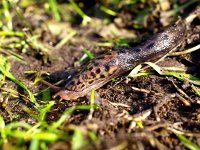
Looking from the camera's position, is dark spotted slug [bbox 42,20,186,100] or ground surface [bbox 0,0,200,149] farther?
dark spotted slug [bbox 42,20,186,100]

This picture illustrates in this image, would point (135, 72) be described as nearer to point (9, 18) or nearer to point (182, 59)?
point (182, 59)

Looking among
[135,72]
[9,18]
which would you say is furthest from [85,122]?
[9,18]

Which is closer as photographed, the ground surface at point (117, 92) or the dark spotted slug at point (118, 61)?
the ground surface at point (117, 92)

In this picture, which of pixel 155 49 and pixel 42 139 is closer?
pixel 42 139

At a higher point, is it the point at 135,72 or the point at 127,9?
the point at 127,9
